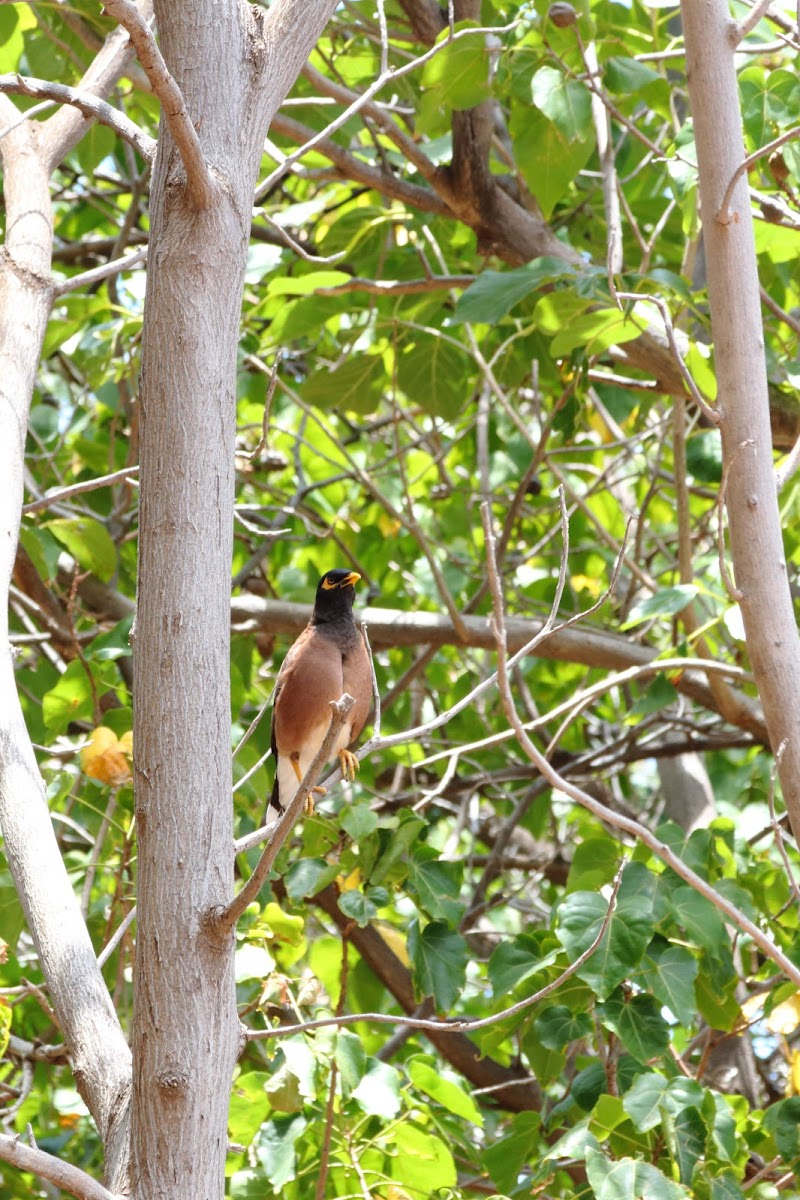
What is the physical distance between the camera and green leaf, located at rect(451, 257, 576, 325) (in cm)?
320

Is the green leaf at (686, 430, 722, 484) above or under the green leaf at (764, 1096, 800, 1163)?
above

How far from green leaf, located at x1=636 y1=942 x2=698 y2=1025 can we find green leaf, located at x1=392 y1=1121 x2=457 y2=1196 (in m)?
0.55

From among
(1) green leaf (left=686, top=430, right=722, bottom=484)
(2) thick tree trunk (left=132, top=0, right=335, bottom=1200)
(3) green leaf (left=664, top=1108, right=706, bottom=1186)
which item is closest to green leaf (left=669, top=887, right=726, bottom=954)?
(3) green leaf (left=664, top=1108, right=706, bottom=1186)

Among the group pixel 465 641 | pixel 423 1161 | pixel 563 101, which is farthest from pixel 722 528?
pixel 465 641

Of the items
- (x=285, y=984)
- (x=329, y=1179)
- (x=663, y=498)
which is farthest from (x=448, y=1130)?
(x=663, y=498)

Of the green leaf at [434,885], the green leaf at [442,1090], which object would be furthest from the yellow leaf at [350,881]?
the green leaf at [442,1090]

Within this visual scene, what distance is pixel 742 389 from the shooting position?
2465 mm

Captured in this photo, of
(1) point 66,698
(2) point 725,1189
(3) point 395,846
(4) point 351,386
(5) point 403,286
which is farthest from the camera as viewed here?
(4) point 351,386

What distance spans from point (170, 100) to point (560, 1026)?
2.02m

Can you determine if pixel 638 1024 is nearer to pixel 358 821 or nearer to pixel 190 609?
pixel 358 821

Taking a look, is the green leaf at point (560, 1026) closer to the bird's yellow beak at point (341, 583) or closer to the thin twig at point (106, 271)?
the bird's yellow beak at point (341, 583)

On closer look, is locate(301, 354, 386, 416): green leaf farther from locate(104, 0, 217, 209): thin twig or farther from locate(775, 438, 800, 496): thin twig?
locate(104, 0, 217, 209): thin twig

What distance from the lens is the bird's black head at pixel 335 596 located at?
12.0 ft

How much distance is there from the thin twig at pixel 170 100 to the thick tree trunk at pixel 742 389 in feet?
3.78
